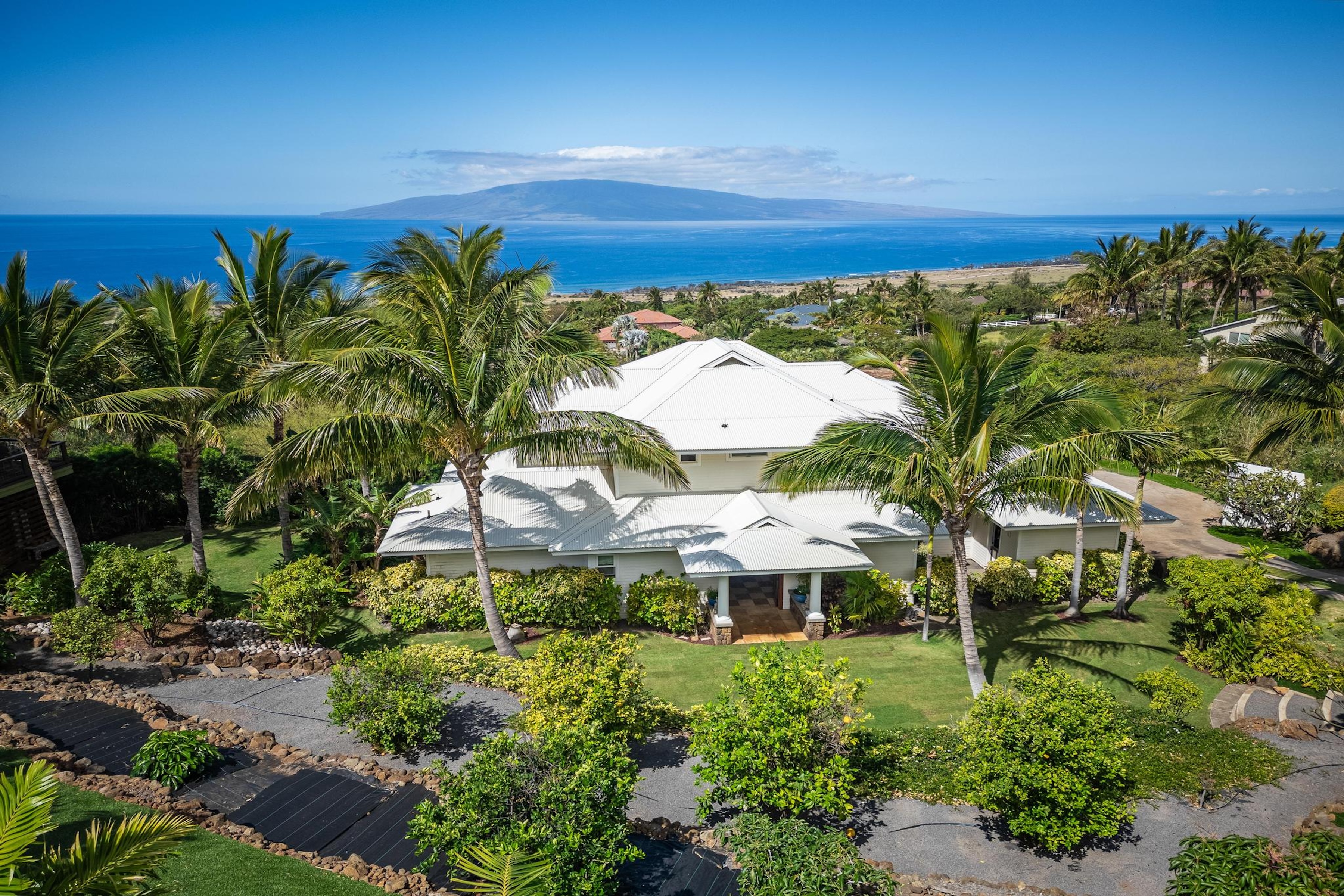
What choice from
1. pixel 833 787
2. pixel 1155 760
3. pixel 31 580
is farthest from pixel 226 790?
pixel 1155 760

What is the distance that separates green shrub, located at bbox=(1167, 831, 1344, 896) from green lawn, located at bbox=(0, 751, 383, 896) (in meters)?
8.72

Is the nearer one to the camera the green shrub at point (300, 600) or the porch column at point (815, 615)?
the green shrub at point (300, 600)

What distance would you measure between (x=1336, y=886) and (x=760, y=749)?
585 centimetres

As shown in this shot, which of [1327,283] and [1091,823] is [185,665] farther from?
[1327,283]

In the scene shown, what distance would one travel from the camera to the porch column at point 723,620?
17.3 m

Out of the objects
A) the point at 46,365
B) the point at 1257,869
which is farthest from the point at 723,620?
the point at 46,365

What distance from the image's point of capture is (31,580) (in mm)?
17562

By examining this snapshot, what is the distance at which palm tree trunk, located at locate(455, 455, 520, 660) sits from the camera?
14.6 meters

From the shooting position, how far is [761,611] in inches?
752

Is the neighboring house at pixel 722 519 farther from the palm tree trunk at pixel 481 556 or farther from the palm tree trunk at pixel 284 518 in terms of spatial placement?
the palm tree trunk at pixel 284 518

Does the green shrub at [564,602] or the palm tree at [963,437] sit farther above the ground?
the palm tree at [963,437]

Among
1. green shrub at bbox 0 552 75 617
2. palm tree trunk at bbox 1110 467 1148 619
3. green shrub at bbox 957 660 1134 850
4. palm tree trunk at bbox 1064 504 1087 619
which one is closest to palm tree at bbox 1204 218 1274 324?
palm tree trunk at bbox 1110 467 1148 619

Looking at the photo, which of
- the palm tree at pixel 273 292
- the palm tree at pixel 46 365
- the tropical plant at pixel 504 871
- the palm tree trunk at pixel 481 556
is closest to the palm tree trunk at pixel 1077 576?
the palm tree trunk at pixel 481 556

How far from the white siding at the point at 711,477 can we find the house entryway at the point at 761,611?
2578mm
